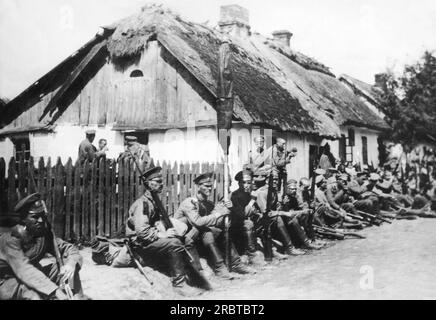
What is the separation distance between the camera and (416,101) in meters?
12.8

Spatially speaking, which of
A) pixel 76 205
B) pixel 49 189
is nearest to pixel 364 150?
pixel 76 205

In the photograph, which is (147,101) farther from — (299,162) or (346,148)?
(346,148)

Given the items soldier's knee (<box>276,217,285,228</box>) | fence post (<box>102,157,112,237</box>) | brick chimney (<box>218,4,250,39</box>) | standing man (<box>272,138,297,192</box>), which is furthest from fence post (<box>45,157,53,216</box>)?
brick chimney (<box>218,4,250,39</box>)

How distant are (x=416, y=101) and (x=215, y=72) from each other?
596 centimetres

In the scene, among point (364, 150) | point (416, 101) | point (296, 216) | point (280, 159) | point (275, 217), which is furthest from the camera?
point (364, 150)

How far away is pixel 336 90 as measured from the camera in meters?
20.6

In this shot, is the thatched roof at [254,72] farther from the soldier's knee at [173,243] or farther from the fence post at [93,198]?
the soldier's knee at [173,243]

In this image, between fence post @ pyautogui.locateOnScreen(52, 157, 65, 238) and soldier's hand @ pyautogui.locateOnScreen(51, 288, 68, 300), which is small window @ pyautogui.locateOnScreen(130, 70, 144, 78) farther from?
soldier's hand @ pyautogui.locateOnScreen(51, 288, 68, 300)

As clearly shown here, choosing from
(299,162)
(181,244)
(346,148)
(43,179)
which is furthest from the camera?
(346,148)

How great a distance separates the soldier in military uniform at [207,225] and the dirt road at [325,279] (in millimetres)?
283

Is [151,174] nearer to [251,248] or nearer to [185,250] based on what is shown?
[185,250]

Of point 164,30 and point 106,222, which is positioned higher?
point 164,30
